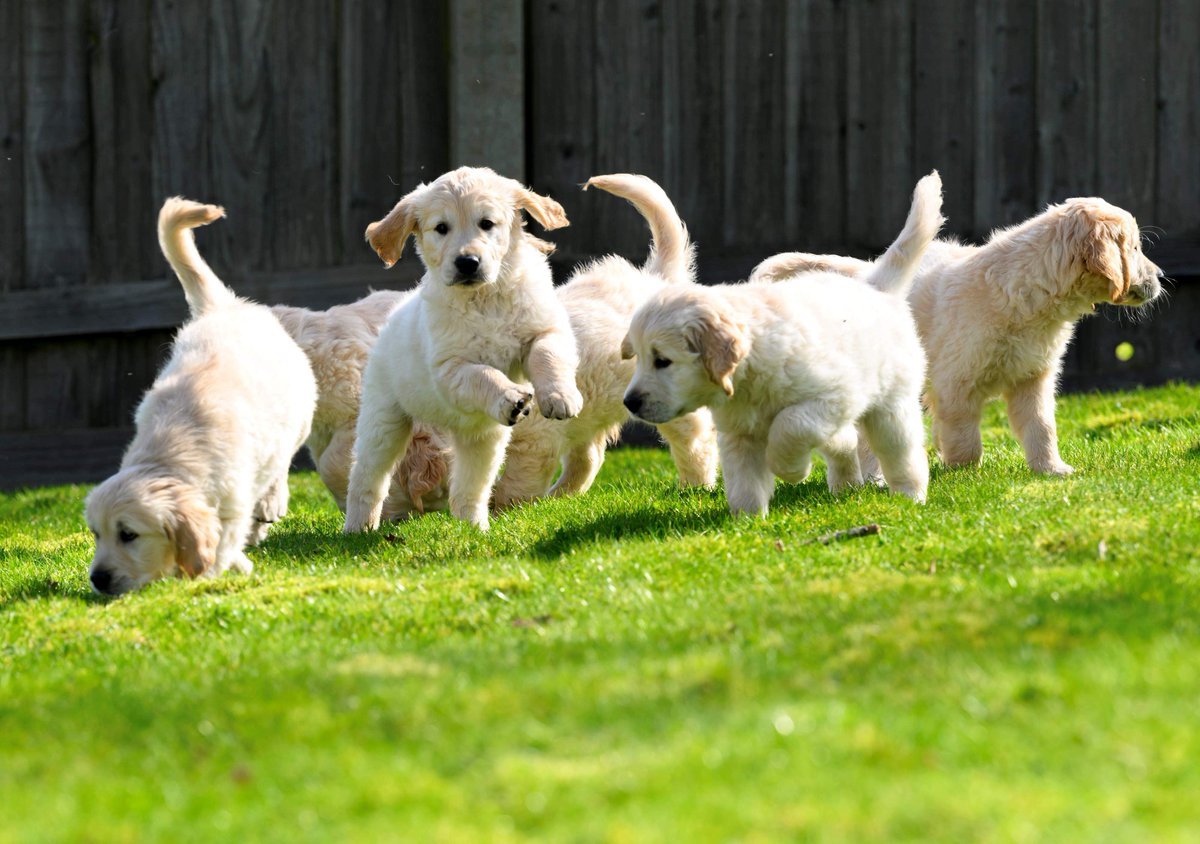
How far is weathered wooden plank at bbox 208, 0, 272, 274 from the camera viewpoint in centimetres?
946

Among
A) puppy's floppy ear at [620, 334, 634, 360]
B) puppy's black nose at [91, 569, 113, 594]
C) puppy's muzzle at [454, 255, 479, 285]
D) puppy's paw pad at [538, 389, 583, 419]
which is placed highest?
puppy's muzzle at [454, 255, 479, 285]

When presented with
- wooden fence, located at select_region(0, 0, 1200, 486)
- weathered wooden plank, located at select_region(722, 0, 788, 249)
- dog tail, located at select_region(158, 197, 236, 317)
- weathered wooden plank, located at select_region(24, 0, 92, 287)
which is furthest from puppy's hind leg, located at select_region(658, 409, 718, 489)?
weathered wooden plank, located at select_region(24, 0, 92, 287)

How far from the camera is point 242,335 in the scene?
6270 mm

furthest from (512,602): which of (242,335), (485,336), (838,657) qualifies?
(242,335)

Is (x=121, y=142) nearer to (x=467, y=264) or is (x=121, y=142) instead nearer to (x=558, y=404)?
(x=467, y=264)

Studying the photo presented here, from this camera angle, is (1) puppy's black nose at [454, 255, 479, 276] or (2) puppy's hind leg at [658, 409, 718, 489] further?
(2) puppy's hind leg at [658, 409, 718, 489]

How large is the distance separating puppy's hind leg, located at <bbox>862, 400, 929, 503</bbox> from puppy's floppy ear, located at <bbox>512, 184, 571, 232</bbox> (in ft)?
5.32

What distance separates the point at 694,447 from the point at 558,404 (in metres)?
1.48

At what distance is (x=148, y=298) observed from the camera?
376 inches

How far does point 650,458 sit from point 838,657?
17.9 ft

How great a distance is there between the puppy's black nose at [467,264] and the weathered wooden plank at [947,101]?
4134 mm

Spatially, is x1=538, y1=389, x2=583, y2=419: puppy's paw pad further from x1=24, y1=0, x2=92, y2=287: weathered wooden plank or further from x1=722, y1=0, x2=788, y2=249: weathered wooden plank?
x1=24, y1=0, x2=92, y2=287: weathered wooden plank

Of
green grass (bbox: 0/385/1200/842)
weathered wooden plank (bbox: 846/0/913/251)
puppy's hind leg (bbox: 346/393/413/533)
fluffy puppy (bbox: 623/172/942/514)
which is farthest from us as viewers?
weathered wooden plank (bbox: 846/0/913/251)

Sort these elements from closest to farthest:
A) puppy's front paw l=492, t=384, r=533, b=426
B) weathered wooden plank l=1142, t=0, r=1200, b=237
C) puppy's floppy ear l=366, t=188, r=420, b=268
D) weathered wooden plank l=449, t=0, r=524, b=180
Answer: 1. puppy's front paw l=492, t=384, r=533, b=426
2. puppy's floppy ear l=366, t=188, r=420, b=268
3. weathered wooden plank l=1142, t=0, r=1200, b=237
4. weathered wooden plank l=449, t=0, r=524, b=180
